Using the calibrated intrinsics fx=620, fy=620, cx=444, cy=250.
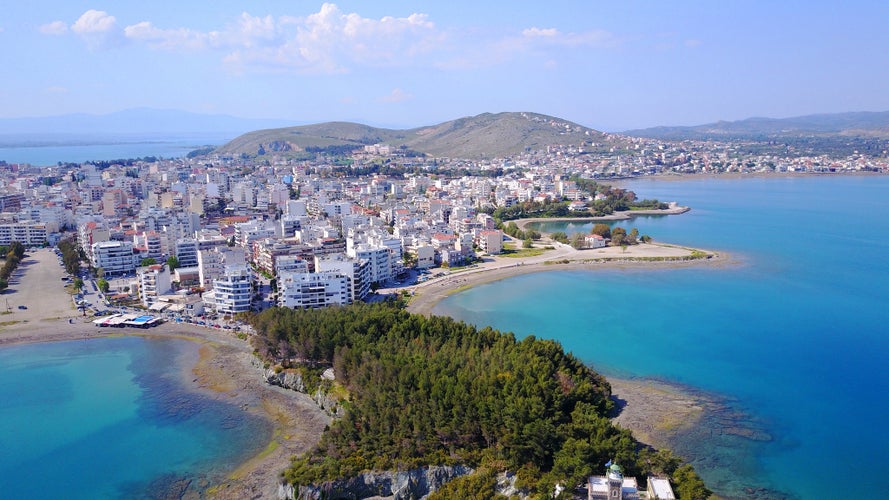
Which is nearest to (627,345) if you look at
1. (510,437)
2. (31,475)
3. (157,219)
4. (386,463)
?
(510,437)

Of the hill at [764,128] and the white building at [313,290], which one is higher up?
the hill at [764,128]

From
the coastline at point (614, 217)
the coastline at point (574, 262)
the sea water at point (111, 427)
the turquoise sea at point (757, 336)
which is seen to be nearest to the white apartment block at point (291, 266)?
the coastline at point (574, 262)

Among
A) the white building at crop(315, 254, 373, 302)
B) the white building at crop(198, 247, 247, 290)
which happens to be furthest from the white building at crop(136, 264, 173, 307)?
the white building at crop(315, 254, 373, 302)

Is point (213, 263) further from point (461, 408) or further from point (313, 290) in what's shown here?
point (461, 408)

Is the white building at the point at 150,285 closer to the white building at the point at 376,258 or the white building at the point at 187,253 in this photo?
the white building at the point at 187,253

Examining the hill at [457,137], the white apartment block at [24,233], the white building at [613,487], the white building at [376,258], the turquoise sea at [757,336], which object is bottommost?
the turquoise sea at [757,336]

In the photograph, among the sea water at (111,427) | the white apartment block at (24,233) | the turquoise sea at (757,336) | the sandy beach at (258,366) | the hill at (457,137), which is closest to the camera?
the sea water at (111,427)
